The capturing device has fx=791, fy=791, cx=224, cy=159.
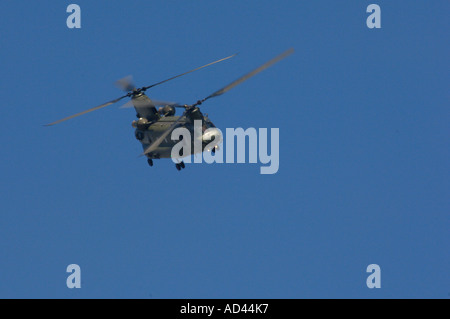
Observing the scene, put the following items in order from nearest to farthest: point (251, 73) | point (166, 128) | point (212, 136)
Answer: point (251, 73)
point (212, 136)
point (166, 128)

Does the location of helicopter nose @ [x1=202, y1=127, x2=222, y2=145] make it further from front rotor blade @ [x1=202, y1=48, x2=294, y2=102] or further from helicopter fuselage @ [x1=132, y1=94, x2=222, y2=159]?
front rotor blade @ [x1=202, y1=48, x2=294, y2=102]

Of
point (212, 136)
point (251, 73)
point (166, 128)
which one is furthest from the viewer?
point (166, 128)

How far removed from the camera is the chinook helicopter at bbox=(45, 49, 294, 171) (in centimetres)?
4644

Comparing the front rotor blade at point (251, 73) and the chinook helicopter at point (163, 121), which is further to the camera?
the chinook helicopter at point (163, 121)

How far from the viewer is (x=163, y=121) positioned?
1981 inches

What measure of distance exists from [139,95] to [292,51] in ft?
48.2

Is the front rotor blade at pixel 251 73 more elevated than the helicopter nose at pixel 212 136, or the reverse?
the front rotor blade at pixel 251 73

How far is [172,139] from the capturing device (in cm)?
4822

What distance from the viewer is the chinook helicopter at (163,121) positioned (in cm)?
4644

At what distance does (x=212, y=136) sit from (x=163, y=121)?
4910mm

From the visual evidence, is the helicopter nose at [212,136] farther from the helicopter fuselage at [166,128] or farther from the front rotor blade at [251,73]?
the front rotor blade at [251,73]

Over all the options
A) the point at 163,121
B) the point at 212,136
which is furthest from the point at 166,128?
the point at 212,136

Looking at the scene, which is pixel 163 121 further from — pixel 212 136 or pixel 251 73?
pixel 251 73
